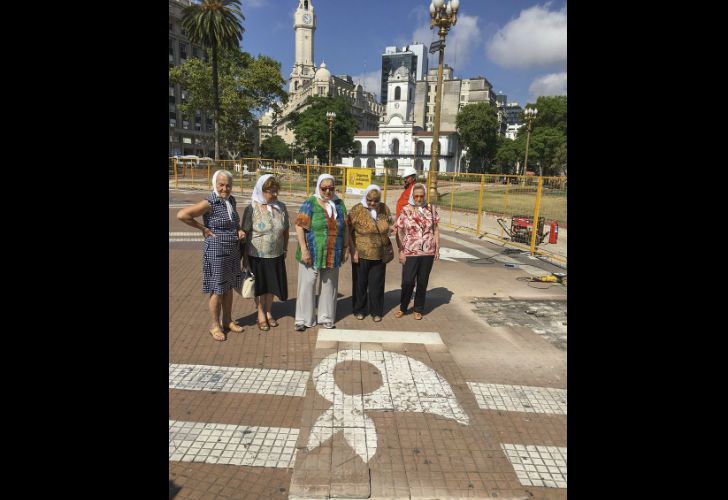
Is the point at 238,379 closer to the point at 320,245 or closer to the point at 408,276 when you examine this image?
the point at 320,245

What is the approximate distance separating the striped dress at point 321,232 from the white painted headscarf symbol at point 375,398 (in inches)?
45.8

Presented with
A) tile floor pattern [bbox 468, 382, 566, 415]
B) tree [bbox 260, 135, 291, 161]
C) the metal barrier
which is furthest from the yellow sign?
tree [bbox 260, 135, 291, 161]

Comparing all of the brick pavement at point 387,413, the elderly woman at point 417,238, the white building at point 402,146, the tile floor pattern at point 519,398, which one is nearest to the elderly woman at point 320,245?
the brick pavement at point 387,413

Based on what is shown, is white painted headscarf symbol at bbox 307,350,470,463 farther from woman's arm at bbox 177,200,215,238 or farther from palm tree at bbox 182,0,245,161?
palm tree at bbox 182,0,245,161

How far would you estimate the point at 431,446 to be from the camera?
308 centimetres

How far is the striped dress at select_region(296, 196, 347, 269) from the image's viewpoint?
16.6 ft

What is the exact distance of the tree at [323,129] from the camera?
61.7m

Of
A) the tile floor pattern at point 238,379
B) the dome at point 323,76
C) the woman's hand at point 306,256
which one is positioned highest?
the dome at point 323,76

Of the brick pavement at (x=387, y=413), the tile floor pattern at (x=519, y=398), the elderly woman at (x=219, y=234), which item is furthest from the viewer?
the elderly woman at (x=219, y=234)

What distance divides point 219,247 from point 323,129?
59.7m

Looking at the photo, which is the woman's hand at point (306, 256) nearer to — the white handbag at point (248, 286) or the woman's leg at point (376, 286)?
the white handbag at point (248, 286)

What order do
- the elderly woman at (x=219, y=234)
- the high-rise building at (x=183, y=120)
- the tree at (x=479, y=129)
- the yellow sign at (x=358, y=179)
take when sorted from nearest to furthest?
the elderly woman at (x=219, y=234), the yellow sign at (x=358, y=179), the high-rise building at (x=183, y=120), the tree at (x=479, y=129)
